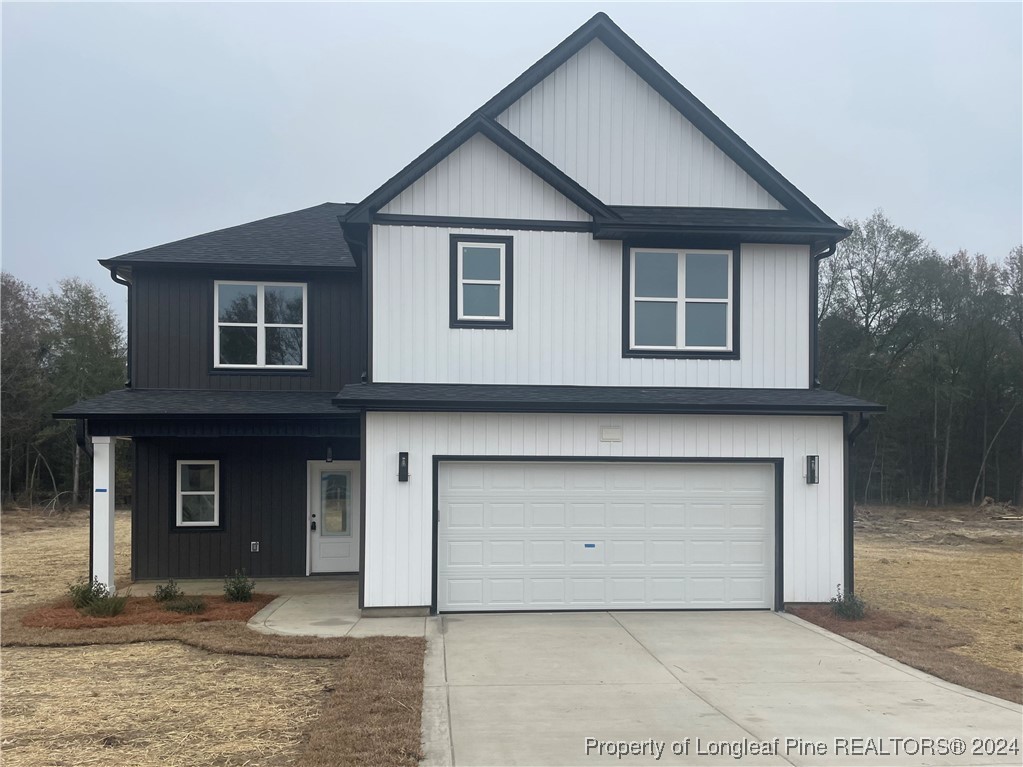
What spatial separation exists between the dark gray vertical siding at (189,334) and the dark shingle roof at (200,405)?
27 cm

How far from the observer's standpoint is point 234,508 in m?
15.1

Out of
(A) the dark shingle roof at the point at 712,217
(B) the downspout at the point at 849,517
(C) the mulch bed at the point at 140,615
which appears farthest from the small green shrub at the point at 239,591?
(B) the downspout at the point at 849,517

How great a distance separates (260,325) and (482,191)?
5.22 meters

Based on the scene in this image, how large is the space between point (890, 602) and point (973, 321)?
30.5 meters

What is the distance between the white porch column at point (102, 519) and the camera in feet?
41.0

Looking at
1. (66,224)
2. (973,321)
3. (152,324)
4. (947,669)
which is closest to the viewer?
(947,669)

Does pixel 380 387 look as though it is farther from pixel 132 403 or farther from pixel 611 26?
pixel 611 26

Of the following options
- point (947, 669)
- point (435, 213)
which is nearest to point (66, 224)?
point (435, 213)

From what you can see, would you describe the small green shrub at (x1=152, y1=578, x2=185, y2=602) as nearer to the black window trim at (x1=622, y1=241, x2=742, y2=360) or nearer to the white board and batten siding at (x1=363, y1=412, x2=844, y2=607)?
Answer: the white board and batten siding at (x1=363, y1=412, x2=844, y2=607)

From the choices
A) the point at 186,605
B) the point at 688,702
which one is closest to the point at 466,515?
the point at 186,605

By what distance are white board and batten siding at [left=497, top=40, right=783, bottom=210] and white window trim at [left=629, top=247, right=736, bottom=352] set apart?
0.93 m

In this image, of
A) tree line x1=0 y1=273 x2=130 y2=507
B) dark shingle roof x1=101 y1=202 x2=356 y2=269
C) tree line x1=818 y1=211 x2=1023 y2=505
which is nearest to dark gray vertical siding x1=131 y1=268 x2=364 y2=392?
dark shingle roof x1=101 y1=202 x2=356 y2=269

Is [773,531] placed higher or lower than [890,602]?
higher

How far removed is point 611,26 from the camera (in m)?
13.3
